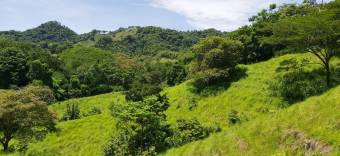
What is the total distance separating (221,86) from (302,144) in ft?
88.0

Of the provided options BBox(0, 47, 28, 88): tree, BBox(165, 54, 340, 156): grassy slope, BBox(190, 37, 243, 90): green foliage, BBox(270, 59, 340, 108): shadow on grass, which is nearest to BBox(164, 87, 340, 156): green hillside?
BBox(165, 54, 340, 156): grassy slope

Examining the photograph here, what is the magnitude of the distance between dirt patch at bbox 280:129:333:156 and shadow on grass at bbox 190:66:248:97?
2398 centimetres

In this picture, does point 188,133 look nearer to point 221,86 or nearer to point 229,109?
point 229,109

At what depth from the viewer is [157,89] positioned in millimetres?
54500

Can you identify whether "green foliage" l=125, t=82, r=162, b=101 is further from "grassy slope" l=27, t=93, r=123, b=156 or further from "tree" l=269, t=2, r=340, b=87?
"tree" l=269, t=2, r=340, b=87

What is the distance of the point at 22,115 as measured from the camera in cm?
3744

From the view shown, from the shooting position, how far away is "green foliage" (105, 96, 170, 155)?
34969 mm

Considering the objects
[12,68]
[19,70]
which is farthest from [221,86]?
[12,68]

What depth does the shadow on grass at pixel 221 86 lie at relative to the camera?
46.7m

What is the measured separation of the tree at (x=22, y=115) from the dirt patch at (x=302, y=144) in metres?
25.8

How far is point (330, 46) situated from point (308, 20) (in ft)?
13.3

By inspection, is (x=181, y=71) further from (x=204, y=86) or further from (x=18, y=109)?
(x=18, y=109)

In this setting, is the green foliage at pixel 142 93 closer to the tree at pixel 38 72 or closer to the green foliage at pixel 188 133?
the green foliage at pixel 188 133

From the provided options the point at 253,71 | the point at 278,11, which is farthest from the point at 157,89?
the point at 278,11
